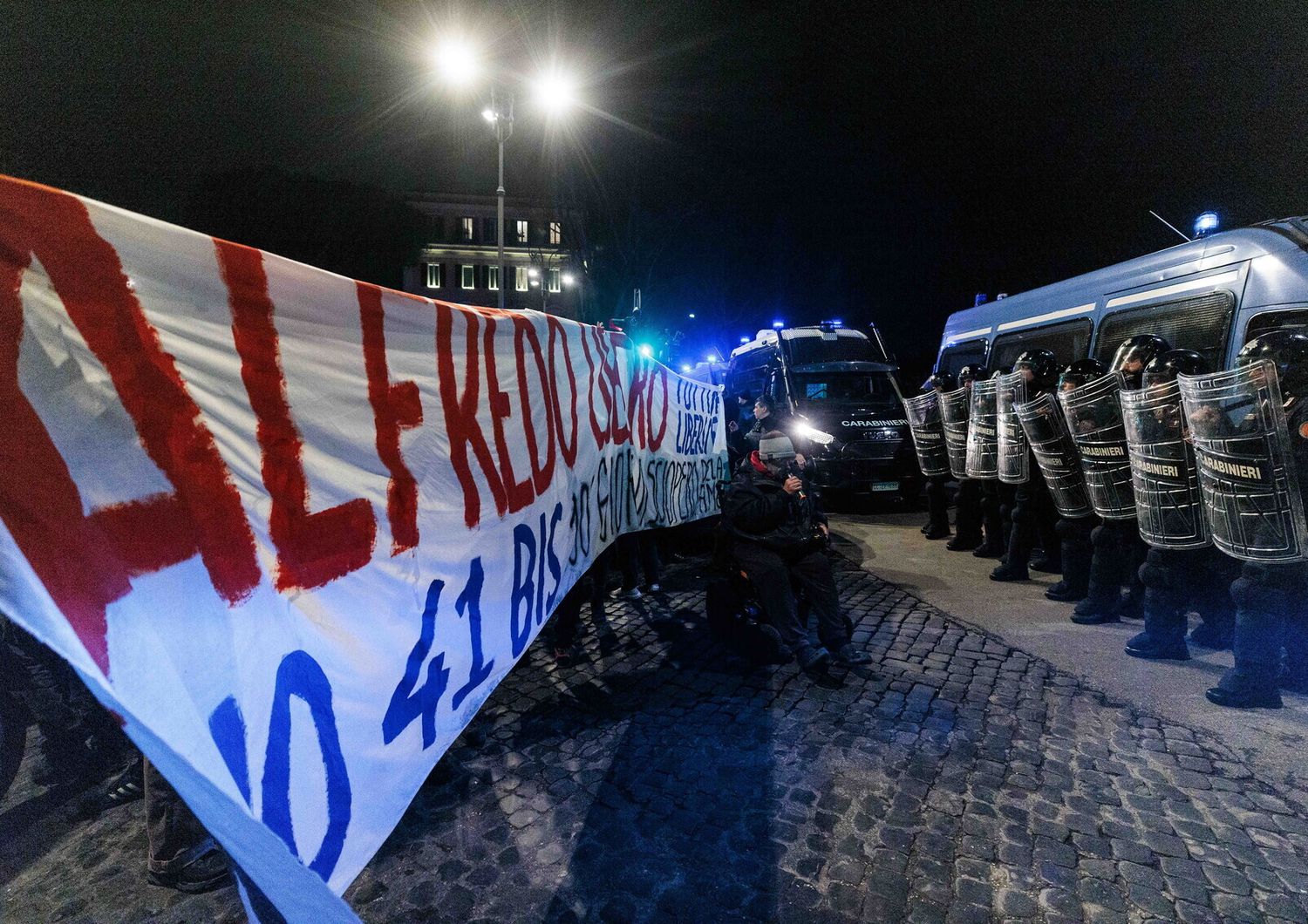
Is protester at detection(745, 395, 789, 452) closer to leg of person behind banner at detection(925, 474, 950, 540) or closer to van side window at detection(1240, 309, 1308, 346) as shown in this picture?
leg of person behind banner at detection(925, 474, 950, 540)

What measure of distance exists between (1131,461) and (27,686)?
6.68m

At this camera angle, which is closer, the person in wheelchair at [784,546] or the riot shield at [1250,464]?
the riot shield at [1250,464]

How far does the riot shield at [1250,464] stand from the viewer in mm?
3533

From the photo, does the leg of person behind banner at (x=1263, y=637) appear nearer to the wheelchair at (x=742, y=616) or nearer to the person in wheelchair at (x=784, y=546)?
the person in wheelchair at (x=784, y=546)

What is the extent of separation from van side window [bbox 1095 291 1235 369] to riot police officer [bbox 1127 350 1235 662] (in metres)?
2.22

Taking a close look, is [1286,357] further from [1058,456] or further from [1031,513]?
[1031,513]

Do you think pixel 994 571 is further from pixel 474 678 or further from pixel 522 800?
pixel 474 678

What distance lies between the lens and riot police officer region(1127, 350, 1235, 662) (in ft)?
13.7

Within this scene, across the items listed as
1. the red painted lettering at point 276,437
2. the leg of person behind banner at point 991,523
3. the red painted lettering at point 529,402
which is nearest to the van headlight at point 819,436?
the leg of person behind banner at point 991,523

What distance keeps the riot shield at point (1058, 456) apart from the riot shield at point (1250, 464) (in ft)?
5.68

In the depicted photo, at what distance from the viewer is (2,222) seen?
121 cm

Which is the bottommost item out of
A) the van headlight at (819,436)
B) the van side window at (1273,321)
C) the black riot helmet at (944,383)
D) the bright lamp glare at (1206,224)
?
the van headlight at (819,436)

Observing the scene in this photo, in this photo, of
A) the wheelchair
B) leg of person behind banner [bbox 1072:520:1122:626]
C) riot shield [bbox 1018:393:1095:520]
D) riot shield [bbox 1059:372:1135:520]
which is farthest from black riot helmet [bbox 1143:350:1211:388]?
the wheelchair

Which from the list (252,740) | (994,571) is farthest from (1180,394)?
(252,740)
